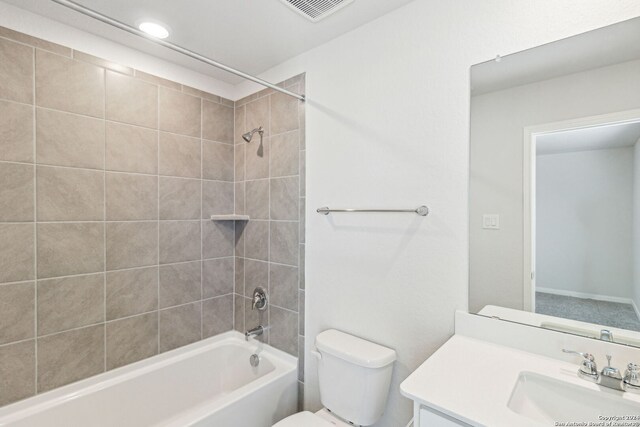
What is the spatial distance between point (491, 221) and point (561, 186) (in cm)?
27

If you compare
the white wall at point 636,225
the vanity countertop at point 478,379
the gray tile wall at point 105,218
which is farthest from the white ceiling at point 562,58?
the gray tile wall at point 105,218

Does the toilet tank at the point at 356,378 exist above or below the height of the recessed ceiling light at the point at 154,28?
below

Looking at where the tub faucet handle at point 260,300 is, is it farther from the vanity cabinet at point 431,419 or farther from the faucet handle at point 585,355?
the faucet handle at point 585,355

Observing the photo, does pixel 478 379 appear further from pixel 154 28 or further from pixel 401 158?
pixel 154 28

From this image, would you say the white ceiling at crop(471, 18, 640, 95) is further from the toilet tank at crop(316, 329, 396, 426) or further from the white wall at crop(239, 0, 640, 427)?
the toilet tank at crop(316, 329, 396, 426)

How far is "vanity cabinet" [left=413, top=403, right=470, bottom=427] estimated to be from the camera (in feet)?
2.91

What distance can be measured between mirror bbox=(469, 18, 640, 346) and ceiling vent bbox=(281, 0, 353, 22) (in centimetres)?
73

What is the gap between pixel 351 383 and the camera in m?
1.50

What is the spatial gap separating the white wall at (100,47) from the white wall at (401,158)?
0.82m

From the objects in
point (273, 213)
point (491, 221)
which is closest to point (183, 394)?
point (273, 213)

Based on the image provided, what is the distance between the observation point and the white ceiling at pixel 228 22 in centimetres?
151

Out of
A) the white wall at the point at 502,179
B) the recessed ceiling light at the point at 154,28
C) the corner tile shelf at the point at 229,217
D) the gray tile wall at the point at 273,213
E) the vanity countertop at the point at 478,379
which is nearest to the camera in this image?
the vanity countertop at the point at 478,379

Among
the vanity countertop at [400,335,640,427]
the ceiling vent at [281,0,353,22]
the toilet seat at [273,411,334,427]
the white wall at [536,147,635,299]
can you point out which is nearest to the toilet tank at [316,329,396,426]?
the toilet seat at [273,411,334,427]

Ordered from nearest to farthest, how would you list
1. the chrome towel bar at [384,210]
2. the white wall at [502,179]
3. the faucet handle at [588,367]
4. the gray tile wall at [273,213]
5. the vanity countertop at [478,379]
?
the vanity countertop at [478,379] → the faucet handle at [588,367] → the white wall at [502,179] → the chrome towel bar at [384,210] → the gray tile wall at [273,213]
